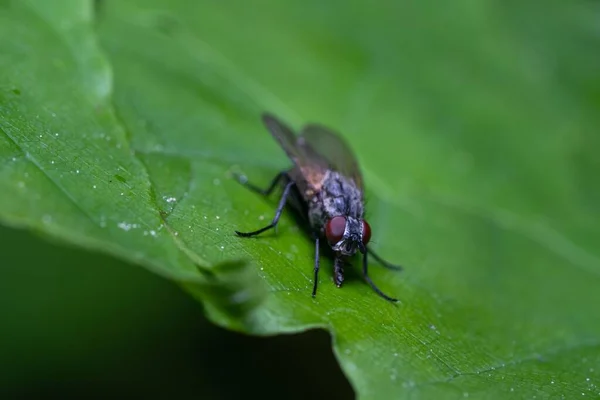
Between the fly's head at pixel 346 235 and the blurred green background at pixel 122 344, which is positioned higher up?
the fly's head at pixel 346 235

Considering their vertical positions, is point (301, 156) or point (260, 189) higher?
point (301, 156)

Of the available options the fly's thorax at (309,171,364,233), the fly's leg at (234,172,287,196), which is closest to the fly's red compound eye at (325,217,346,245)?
the fly's thorax at (309,171,364,233)

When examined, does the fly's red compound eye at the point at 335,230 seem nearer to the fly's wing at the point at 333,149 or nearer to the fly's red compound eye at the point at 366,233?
the fly's red compound eye at the point at 366,233

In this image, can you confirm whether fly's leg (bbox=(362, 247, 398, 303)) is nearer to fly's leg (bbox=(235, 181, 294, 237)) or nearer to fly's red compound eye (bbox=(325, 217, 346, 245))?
fly's red compound eye (bbox=(325, 217, 346, 245))

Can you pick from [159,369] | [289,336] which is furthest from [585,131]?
[159,369]

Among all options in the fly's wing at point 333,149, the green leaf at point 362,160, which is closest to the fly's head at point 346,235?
the green leaf at point 362,160

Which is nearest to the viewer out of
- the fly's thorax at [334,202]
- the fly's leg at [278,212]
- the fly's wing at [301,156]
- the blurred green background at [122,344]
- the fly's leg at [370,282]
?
the fly's leg at [278,212]

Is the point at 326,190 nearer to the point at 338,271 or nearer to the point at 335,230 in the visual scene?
the point at 335,230

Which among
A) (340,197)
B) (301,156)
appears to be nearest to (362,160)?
(301,156)
